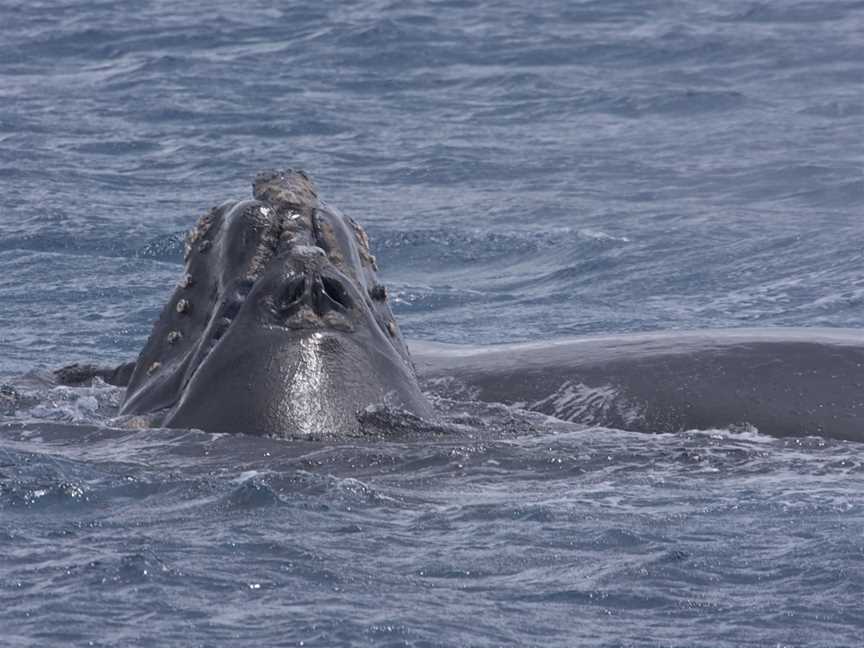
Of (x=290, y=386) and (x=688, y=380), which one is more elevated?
(x=290, y=386)

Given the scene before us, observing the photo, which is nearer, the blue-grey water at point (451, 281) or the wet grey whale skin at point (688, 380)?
the blue-grey water at point (451, 281)

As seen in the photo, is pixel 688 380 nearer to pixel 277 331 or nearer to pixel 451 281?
pixel 277 331

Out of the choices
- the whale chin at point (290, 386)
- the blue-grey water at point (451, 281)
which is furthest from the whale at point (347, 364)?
the blue-grey water at point (451, 281)

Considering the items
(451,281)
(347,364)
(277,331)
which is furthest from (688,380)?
(451,281)

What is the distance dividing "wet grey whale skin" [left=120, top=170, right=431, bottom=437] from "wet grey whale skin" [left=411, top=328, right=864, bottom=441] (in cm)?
150

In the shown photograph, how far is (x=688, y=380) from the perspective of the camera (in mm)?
9828

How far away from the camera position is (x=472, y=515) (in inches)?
293

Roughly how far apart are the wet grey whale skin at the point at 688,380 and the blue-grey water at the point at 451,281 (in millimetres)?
292

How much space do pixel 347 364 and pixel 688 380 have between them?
239 cm

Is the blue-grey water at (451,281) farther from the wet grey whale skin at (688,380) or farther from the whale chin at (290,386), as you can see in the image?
the wet grey whale skin at (688,380)

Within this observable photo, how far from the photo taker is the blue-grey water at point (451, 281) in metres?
6.66

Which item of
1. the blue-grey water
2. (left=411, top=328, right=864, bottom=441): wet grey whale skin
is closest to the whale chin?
the blue-grey water

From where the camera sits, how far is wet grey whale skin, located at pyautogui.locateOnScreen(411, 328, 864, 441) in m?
9.47

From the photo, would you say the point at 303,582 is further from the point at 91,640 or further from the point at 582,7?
the point at 582,7
